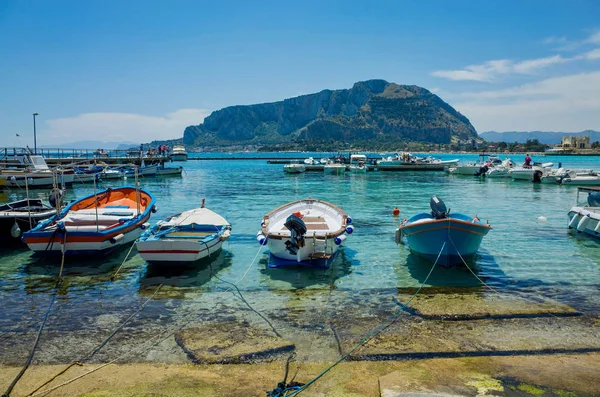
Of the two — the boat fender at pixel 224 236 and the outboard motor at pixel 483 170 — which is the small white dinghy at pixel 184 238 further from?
the outboard motor at pixel 483 170

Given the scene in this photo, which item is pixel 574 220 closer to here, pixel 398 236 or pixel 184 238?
pixel 398 236

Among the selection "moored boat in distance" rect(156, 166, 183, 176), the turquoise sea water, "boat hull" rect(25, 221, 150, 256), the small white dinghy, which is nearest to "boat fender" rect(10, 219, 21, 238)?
the turquoise sea water

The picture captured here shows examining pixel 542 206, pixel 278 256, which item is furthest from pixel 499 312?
pixel 542 206

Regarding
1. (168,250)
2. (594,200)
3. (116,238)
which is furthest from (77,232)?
(594,200)

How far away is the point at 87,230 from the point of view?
50.6 feet

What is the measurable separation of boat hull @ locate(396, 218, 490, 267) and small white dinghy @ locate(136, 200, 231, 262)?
7.15 m

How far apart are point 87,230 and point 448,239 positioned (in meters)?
12.4

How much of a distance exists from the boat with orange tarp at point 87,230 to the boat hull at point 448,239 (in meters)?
10.8

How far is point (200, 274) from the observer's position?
47.0ft

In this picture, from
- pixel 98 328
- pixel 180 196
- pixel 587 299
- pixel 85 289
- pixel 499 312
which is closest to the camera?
pixel 98 328

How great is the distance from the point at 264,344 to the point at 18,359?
15.1 feet

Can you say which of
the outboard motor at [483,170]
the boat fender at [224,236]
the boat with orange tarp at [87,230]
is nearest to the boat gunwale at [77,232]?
the boat with orange tarp at [87,230]

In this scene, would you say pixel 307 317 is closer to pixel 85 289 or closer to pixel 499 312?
pixel 499 312

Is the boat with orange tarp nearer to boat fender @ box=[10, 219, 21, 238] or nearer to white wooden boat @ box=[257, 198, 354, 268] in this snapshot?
boat fender @ box=[10, 219, 21, 238]
